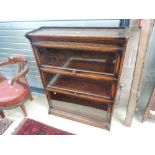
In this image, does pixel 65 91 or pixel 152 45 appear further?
pixel 65 91

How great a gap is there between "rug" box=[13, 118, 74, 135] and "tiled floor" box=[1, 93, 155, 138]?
55mm

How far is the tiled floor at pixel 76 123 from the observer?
5.34ft

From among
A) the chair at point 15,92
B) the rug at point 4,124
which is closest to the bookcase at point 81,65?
the chair at point 15,92

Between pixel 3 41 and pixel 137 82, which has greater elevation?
pixel 3 41

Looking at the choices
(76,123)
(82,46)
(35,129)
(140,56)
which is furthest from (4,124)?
(140,56)

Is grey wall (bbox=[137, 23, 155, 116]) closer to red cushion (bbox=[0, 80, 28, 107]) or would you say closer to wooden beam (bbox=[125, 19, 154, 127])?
wooden beam (bbox=[125, 19, 154, 127])

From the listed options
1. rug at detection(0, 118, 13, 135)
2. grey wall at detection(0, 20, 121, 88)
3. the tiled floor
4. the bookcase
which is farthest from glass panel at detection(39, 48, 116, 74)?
rug at detection(0, 118, 13, 135)

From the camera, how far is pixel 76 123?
1756 millimetres

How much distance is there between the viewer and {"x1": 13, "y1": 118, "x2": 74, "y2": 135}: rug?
1681 mm

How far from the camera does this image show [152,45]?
1.35 m

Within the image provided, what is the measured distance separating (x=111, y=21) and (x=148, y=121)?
1.22m
